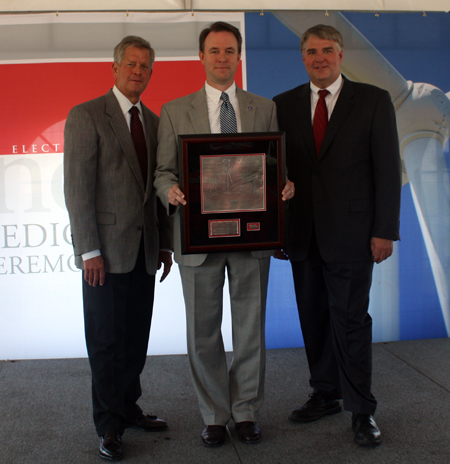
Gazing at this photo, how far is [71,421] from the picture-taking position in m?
2.35

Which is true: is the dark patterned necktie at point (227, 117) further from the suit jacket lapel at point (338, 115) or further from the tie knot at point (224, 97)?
the suit jacket lapel at point (338, 115)

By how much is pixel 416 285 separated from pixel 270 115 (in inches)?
84.7

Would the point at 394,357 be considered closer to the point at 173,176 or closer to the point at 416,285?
the point at 416,285

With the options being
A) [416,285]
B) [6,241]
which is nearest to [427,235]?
[416,285]

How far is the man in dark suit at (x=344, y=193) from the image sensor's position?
2.06 metres

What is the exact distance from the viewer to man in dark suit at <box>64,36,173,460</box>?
196cm

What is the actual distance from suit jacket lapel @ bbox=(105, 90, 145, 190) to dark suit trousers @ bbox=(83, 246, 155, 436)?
37 cm

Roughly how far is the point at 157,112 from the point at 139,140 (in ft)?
4.56

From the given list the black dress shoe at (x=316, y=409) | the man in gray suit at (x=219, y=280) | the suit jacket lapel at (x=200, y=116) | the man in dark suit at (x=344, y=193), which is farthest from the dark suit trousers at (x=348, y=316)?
the suit jacket lapel at (x=200, y=116)

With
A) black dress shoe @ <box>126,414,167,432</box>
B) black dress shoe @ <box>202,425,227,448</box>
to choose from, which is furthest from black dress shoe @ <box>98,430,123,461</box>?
black dress shoe @ <box>202,425,227,448</box>

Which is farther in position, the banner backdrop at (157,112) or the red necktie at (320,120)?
the banner backdrop at (157,112)

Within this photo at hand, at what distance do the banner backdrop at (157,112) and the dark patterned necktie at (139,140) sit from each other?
132 centimetres

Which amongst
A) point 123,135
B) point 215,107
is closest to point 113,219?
point 123,135

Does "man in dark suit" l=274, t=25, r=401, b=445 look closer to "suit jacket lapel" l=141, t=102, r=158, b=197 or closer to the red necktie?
the red necktie
